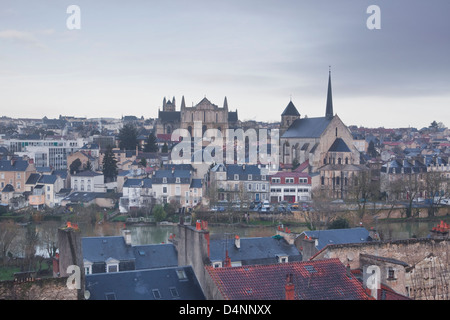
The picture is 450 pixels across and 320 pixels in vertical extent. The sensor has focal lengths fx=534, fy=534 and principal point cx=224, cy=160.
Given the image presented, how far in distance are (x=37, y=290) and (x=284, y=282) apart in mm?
2869

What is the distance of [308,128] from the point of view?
3662 centimetres

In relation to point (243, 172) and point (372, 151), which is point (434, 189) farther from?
point (372, 151)

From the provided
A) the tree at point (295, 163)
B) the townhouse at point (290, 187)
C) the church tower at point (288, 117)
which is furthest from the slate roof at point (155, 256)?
the church tower at point (288, 117)

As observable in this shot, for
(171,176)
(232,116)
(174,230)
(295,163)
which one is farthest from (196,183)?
(232,116)

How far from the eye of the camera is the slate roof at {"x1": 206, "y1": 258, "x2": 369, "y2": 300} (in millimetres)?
6203

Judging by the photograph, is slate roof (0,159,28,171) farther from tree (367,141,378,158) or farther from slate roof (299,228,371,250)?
tree (367,141,378,158)

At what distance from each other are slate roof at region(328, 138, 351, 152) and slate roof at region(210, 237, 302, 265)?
21.8 meters

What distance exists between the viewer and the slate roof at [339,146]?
32.4 m

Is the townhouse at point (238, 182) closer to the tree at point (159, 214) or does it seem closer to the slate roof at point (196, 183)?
the slate roof at point (196, 183)

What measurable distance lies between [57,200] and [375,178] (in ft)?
58.8

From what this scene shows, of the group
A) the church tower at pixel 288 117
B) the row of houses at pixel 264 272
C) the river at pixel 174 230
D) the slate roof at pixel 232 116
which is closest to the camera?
the row of houses at pixel 264 272

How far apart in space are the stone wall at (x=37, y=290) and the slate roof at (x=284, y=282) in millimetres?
1724

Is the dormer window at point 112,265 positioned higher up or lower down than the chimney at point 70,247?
lower down

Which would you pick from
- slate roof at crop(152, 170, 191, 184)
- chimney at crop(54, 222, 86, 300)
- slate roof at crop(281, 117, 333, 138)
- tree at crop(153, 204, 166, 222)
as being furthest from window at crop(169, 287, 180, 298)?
slate roof at crop(281, 117, 333, 138)
